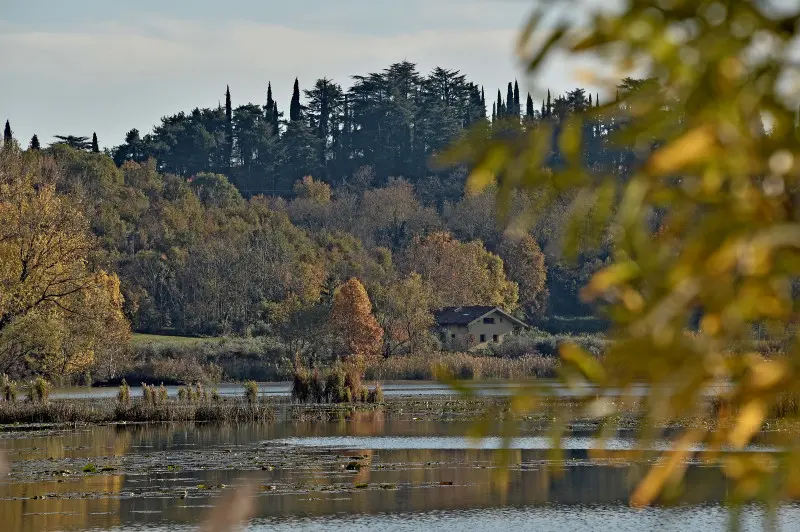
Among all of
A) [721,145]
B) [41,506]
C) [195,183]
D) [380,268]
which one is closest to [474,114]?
[195,183]

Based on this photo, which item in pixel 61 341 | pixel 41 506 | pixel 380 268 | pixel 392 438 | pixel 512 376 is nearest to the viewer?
pixel 41 506

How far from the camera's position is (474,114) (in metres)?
145

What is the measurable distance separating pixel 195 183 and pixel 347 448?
98.0 m

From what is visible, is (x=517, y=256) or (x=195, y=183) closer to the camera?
(x=517, y=256)

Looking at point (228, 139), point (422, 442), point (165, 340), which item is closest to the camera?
point (422, 442)

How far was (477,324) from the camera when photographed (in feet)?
283

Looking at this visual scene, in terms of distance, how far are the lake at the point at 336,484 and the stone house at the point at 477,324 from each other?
53.5 m

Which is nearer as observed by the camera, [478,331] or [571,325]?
[478,331]

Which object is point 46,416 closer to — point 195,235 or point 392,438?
point 392,438

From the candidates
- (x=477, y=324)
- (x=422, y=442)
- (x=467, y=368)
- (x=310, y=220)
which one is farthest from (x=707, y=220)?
(x=310, y=220)

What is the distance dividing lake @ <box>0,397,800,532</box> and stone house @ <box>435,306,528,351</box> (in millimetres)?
53550

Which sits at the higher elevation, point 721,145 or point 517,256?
point 517,256

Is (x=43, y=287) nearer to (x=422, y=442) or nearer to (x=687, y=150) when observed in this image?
(x=422, y=442)

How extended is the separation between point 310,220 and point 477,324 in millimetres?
36262
